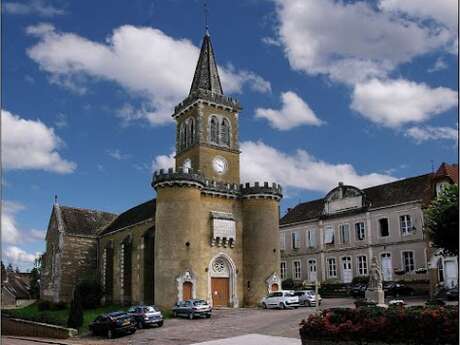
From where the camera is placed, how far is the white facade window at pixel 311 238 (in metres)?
52.6

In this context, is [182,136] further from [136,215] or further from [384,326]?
[384,326]

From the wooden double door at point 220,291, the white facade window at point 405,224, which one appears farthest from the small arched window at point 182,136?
the white facade window at point 405,224

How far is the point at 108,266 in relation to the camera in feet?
164

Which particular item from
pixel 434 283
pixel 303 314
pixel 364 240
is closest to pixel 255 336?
pixel 303 314

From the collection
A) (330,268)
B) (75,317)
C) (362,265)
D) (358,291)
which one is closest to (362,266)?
(362,265)

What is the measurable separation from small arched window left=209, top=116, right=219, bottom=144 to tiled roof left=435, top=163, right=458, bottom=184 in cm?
1806

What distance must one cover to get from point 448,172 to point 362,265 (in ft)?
38.4

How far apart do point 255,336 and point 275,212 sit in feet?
65.0

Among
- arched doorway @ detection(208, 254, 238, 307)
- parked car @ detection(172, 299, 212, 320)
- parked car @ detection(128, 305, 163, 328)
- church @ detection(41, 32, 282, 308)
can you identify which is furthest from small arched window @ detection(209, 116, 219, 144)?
parked car @ detection(128, 305, 163, 328)

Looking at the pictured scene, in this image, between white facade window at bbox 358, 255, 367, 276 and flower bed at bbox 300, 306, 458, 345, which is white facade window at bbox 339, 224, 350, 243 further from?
flower bed at bbox 300, 306, 458, 345

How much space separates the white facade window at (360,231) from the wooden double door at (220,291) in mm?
13946

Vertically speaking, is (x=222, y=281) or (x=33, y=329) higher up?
(x=222, y=281)

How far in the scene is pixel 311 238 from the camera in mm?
52938

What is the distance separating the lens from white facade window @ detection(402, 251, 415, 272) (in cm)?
4306
